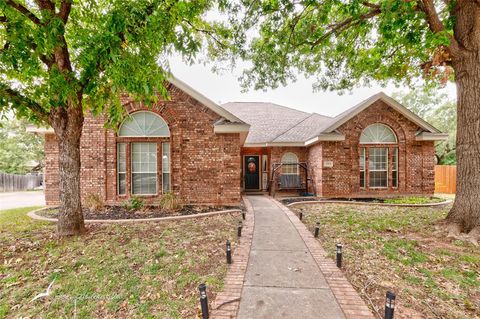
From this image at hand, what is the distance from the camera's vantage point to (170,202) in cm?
842

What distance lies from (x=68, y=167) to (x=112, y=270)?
325cm

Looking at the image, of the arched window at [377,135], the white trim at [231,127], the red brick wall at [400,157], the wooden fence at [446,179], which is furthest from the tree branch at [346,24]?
the wooden fence at [446,179]

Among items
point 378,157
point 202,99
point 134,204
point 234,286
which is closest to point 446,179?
point 378,157

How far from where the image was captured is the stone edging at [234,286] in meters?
2.92

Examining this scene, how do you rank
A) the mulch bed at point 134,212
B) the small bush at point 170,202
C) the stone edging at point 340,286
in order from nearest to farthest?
the stone edging at point 340,286 → the mulch bed at point 134,212 → the small bush at point 170,202

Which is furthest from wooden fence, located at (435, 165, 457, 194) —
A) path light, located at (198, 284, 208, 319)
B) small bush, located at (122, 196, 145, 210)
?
path light, located at (198, 284, 208, 319)

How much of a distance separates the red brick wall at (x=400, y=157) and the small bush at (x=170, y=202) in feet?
25.1

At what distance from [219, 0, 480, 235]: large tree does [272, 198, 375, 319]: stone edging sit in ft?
14.3

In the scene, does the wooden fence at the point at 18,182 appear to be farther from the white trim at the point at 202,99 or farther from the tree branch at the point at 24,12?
the tree branch at the point at 24,12

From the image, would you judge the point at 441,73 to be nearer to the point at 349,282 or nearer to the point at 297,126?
the point at 297,126

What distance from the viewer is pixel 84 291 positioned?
11.6 feet

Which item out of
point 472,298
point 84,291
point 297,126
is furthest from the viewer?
point 297,126

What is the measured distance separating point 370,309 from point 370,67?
9035mm

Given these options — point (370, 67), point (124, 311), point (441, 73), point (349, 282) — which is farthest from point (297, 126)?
point (124, 311)
